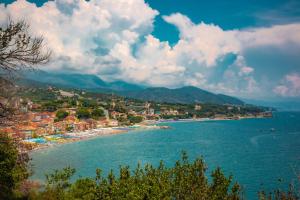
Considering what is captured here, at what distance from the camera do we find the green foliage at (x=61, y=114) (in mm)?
157125

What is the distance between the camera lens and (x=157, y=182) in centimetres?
2319

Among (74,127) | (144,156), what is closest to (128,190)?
(144,156)

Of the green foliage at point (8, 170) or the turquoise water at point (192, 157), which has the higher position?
the green foliage at point (8, 170)

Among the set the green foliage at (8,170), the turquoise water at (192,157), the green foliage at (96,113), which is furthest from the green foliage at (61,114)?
the green foliage at (8,170)

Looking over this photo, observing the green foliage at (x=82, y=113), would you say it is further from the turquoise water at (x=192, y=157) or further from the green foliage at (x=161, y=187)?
the green foliage at (x=161, y=187)

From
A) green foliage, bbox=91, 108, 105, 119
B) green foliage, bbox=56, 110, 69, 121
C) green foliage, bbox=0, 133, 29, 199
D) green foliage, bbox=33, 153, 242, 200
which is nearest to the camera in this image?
green foliage, bbox=33, 153, 242, 200

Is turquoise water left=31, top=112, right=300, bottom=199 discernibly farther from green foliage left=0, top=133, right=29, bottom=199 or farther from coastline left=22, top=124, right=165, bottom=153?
green foliage left=0, top=133, right=29, bottom=199

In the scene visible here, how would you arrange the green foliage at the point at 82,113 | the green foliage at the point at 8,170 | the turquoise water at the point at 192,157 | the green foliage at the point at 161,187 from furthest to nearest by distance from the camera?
the green foliage at the point at 82,113
the turquoise water at the point at 192,157
the green foliage at the point at 8,170
the green foliage at the point at 161,187

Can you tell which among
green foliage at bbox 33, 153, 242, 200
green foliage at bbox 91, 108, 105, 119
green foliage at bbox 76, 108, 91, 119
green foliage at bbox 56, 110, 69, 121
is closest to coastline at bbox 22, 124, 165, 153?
green foliage at bbox 76, 108, 91, 119

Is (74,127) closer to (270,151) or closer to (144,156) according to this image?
(144,156)

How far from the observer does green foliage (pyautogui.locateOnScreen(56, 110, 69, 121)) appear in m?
157

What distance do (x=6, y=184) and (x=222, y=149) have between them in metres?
86.1

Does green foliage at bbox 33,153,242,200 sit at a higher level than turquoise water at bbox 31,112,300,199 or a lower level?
higher

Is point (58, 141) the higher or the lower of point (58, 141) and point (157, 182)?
the lower
